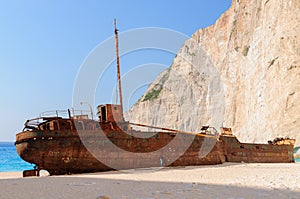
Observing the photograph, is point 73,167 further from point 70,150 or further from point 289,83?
point 289,83

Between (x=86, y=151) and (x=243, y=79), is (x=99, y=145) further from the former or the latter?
(x=243, y=79)

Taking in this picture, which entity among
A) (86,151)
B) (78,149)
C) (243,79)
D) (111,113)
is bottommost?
(86,151)

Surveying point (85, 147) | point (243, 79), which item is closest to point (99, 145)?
point (85, 147)

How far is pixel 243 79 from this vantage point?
43.3m

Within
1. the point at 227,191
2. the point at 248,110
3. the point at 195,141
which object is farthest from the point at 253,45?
the point at 227,191

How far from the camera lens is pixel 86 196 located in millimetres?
6090

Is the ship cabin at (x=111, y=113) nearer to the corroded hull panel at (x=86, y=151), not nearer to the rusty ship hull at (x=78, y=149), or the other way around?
the rusty ship hull at (x=78, y=149)

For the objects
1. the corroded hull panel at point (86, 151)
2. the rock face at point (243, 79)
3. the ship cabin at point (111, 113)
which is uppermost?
the rock face at point (243, 79)

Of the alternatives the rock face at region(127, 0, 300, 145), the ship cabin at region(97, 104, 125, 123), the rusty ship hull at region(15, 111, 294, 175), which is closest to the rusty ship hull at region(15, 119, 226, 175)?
the rusty ship hull at region(15, 111, 294, 175)

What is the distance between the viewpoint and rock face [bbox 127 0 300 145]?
33.1 m

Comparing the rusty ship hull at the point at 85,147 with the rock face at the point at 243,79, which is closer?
the rusty ship hull at the point at 85,147

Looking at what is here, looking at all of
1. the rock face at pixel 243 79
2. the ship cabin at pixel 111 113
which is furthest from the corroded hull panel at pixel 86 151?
the rock face at pixel 243 79

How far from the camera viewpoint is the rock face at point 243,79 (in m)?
33.1

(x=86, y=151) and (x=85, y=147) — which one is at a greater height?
(x=85, y=147)
